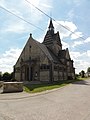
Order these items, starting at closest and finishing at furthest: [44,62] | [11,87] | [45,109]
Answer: [45,109]
[11,87]
[44,62]

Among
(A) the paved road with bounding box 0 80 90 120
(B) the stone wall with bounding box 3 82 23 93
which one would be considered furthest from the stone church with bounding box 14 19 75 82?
(A) the paved road with bounding box 0 80 90 120

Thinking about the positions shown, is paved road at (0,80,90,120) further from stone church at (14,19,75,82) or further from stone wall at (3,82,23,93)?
stone church at (14,19,75,82)

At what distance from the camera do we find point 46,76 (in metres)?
36.7

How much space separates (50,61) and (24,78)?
910 cm

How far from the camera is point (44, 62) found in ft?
121

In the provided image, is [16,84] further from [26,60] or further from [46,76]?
[26,60]

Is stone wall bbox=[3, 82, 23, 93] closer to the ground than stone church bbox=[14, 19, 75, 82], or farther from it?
closer to the ground

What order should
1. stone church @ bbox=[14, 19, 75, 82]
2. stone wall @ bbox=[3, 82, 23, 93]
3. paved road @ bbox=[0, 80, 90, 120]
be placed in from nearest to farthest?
paved road @ bbox=[0, 80, 90, 120] < stone wall @ bbox=[3, 82, 23, 93] < stone church @ bbox=[14, 19, 75, 82]

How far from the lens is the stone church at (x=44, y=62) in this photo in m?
36.9

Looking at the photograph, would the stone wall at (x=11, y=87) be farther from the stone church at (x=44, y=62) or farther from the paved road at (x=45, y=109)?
the stone church at (x=44, y=62)

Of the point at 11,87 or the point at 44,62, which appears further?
the point at 44,62

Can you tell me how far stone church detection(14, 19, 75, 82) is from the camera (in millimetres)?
36938

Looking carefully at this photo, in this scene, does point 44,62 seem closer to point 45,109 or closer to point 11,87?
point 11,87

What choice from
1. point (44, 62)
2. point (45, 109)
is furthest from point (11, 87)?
point (44, 62)
